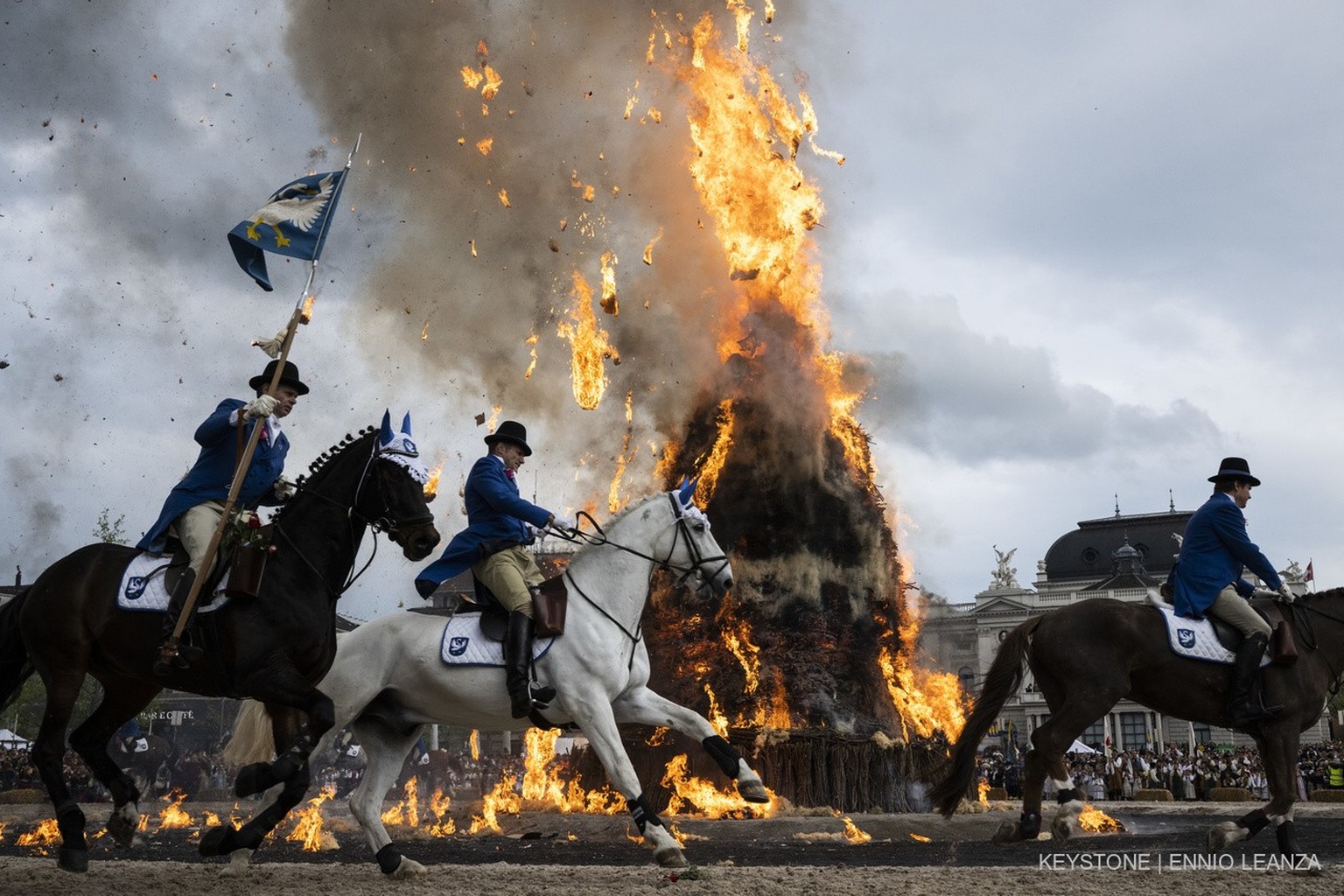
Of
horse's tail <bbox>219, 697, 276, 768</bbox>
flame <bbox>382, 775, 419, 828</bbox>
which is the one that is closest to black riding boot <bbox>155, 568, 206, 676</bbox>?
horse's tail <bbox>219, 697, 276, 768</bbox>

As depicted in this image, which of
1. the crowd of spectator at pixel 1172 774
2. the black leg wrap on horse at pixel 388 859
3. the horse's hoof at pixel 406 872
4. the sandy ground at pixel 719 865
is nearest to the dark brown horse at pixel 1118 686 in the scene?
the sandy ground at pixel 719 865

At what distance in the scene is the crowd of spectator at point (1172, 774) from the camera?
38.6 metres

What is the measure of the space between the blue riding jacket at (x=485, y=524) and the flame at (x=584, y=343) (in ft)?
53.9

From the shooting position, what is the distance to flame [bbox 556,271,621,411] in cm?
2789

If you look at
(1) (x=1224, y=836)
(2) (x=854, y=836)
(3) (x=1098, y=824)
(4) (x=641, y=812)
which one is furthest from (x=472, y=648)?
(3) (x=1098, y=824)

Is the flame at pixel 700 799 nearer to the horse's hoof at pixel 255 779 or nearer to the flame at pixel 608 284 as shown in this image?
the flame at pixel 608 284

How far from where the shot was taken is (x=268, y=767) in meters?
8.48

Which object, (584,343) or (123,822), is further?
(584,343)

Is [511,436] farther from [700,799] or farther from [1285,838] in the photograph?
[700,799]

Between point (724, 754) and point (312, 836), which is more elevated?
point (724, 754)

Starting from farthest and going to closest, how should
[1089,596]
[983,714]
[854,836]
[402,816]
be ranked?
[1089,596], [402,816], [854,836], [983,714]

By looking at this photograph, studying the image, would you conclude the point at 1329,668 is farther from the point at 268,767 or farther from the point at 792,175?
the point at 792,175

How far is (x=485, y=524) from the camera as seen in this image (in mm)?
11391

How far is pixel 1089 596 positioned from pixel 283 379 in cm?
11515
